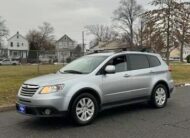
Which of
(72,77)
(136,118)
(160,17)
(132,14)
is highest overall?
(132,14)

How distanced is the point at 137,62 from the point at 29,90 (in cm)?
319

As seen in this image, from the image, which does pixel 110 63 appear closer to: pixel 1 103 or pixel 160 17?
pixel 1 103

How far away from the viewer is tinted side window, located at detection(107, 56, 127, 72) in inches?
337

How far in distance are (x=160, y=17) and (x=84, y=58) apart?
65.7ft

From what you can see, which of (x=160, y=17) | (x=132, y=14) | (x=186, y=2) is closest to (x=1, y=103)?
(x=160, y=17)

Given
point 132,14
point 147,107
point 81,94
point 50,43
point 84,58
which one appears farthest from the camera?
point 50,43

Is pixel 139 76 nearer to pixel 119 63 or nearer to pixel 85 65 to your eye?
pixel 119 63

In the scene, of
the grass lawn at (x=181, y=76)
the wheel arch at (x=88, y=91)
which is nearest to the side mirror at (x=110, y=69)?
the wheel arch at (x=88, y=91)

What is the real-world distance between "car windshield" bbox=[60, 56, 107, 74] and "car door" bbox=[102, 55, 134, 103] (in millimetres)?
299

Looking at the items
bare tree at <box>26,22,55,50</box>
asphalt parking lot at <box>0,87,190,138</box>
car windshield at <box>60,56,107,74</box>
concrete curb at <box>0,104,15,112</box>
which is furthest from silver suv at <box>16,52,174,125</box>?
bare tree at <box>26,22,55,50</box>

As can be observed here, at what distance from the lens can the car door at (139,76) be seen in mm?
8766

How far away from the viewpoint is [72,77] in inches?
301

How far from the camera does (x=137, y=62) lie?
9242mm

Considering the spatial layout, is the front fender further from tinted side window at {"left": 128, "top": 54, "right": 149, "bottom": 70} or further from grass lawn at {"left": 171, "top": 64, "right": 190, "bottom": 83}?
grass lawn at {"left": 171, "top": 64, "right": 190, "bottom": 83}
